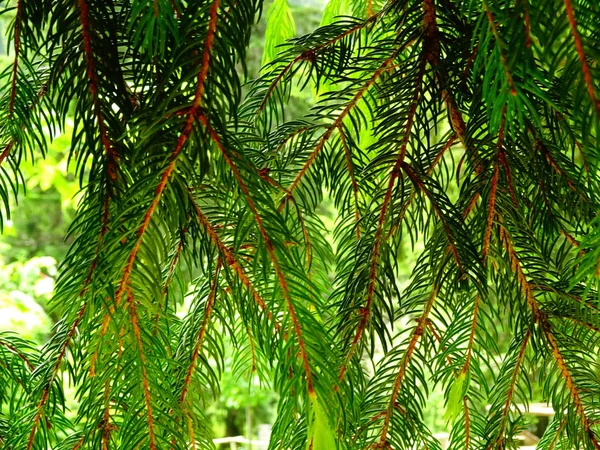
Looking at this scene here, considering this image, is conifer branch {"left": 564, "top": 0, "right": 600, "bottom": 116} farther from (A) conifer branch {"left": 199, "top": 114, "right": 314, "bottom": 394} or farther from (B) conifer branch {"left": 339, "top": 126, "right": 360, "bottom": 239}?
(B) conifer branch {"left": 339, "top": 126, "right": 360, "bottom": 239}

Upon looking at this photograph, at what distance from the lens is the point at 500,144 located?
19.2 inches

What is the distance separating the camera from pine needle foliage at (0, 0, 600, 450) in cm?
36

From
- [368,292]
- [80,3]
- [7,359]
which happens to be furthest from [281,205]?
[7,359]

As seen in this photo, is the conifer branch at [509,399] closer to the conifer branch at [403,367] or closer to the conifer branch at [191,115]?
the conifer branch at [403,367]

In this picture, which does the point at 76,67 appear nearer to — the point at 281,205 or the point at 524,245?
the point at 281,205

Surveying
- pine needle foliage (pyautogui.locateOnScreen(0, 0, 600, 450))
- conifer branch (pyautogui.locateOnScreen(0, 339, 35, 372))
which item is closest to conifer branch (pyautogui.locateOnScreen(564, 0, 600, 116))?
pine needle foliage (pyautogui.locateOnScreen(0, 0, 600, 450))

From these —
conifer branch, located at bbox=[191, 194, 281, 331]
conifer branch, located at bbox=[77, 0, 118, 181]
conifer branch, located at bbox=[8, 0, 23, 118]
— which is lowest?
conifer branch, located at bbox=[191, 194, 281, 331]

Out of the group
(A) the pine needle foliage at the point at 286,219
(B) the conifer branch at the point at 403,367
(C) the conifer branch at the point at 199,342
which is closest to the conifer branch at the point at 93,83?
(A) the pine needle foliage at the point at 286,219

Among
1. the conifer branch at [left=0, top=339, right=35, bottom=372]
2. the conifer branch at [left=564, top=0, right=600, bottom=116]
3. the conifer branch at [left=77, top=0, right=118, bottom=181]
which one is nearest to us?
the conifer branch at [left=564, top=0, right=600, bottom=116]

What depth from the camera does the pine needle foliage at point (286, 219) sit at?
0.36 metres

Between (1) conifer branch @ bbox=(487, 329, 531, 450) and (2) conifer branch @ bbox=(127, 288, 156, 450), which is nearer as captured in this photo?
(2) conifer branch @ bbox=(127, 288, 156, 450)

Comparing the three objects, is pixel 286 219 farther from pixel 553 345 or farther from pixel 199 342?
pixel 553 345

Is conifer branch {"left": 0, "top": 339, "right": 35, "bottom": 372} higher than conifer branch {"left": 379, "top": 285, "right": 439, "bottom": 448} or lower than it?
higher

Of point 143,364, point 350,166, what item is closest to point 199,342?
point 143,364
